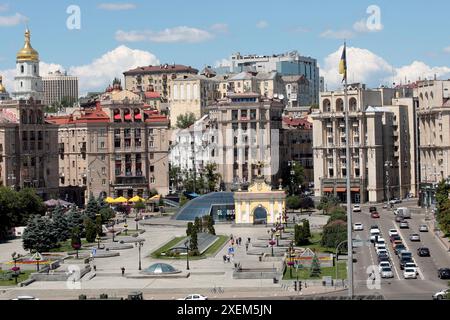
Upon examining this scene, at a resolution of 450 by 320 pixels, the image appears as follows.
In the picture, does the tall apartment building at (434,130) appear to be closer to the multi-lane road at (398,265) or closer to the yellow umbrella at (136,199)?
the multi-lane road at (398,265)

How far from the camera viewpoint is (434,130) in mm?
116688

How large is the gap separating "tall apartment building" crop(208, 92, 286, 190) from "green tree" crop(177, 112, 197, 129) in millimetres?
33823

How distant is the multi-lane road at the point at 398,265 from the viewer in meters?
50.8

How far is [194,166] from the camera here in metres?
150

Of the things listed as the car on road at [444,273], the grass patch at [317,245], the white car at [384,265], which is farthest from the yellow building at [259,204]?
the car on road at [444,273]

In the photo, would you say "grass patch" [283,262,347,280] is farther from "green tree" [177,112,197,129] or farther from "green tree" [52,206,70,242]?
"green tree" [177,112,197,129]

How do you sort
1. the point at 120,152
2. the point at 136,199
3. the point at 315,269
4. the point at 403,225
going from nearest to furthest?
1. the point at 315,269
2. the point at 403,225
3. the point at 136,199
4. the point at 120,152

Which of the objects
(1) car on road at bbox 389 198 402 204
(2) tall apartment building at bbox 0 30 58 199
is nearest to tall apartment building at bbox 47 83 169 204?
(2) tall apartment building at bbox 0 30 58 199

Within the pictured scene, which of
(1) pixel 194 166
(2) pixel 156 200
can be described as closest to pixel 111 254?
(2) pixel 156 200

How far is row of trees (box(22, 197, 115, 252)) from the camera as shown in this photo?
73.8 meters

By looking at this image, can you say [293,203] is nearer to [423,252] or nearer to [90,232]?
[90,232]

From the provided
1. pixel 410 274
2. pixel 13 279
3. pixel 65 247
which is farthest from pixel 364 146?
pixel 13 279

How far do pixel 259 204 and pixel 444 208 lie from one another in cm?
2557
